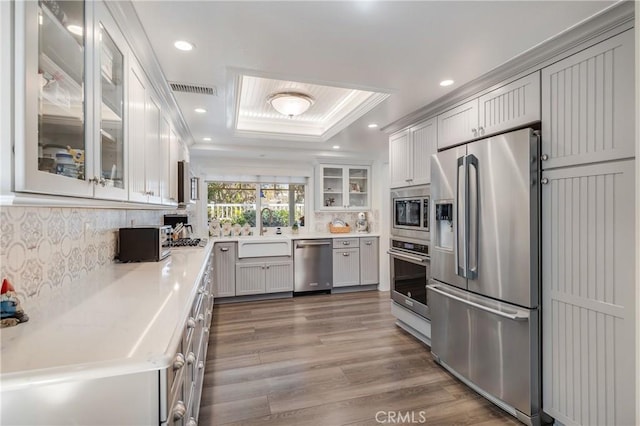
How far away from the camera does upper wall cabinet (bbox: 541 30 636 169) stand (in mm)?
1481

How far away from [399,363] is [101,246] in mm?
2517

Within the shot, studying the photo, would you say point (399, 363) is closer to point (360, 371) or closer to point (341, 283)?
point (360, 371)

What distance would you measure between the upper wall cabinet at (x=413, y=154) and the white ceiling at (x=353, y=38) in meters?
0.44

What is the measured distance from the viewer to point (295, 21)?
158 centimetres

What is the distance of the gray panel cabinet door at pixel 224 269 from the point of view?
4.30m

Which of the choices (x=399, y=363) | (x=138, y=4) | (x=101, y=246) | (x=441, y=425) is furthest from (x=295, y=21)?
(x=399, y=363)

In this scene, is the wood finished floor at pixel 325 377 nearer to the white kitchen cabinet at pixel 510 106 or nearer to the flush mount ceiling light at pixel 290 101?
the white kitchen cabinet at pixel 510 106

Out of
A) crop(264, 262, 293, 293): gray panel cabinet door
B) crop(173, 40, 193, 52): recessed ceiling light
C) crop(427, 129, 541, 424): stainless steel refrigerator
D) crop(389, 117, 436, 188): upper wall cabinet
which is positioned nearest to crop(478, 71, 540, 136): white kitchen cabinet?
crop(427, 129, 541, 424): stainless steel refrigerator

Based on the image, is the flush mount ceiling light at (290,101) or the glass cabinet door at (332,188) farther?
the glass cabinet door at (332,188)

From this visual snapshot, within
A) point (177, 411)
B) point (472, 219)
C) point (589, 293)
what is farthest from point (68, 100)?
point (589, 293)

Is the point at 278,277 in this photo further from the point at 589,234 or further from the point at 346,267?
the point at 589,234

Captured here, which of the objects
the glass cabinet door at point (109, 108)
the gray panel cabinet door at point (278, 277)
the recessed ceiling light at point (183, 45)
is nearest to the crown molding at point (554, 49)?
the recessed ceiling light at point (183, 45)

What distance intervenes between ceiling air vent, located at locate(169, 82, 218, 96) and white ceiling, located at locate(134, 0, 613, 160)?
0.09 metres

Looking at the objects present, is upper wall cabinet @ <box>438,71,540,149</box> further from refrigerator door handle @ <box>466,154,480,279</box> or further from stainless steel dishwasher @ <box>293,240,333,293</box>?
stainless steel dishwasher @ <box>293,240,333,293</box>
